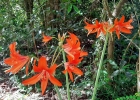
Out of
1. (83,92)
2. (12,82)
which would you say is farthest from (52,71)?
(12,82)

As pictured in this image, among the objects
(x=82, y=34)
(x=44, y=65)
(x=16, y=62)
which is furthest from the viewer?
(x=82, y=34)

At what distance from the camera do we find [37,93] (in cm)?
326

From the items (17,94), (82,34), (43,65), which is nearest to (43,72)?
(43,65)

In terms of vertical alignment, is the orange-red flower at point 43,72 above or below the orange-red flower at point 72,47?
below

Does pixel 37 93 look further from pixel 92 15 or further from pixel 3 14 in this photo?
pixel 3 14

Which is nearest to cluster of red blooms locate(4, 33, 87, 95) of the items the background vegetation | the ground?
the background vegetation

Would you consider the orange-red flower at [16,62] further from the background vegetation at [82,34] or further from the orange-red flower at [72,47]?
the background vegetation at [82,34]

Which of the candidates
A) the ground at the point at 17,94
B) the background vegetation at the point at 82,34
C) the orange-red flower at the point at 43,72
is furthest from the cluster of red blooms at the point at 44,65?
the ground at the point at 17,94

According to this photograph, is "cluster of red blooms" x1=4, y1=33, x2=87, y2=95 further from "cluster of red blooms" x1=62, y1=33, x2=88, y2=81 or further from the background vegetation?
the background vegetation

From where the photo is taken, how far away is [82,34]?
377 cm

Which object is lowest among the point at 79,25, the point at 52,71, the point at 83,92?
the point at 83,92

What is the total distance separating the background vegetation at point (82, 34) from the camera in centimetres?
284

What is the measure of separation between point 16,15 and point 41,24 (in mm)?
640

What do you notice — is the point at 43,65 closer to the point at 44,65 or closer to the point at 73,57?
the point at 44,65
